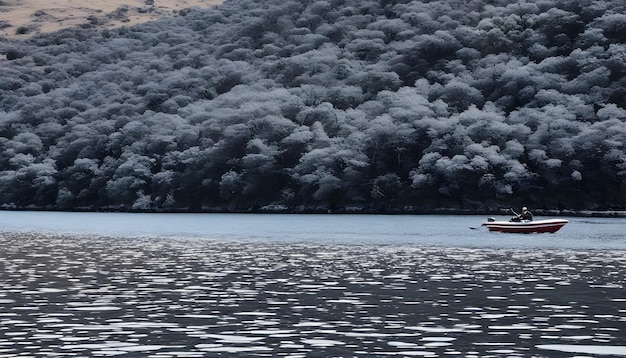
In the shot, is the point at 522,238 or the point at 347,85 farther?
the point at 347,85

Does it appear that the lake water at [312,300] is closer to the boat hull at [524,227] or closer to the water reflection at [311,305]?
the water reflection at [311,305]

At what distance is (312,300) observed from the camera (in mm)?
36438

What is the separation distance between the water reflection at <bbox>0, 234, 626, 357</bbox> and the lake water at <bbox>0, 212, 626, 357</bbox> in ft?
0.18

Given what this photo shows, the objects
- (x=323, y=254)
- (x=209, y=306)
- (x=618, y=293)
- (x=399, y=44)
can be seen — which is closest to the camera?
(x=209, y=306)

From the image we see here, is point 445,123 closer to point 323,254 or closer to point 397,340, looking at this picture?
point 323,254

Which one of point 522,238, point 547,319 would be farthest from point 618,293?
point 522,238

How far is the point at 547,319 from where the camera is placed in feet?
102

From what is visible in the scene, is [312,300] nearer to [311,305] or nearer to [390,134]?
[311,305]

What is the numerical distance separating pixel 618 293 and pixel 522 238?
4999 cm

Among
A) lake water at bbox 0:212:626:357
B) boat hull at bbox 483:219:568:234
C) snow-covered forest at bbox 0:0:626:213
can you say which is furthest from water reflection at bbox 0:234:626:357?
snow-covered forest at bbox 0:0:626:213

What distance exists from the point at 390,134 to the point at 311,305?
116045 mm

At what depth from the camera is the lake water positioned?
2580 cm

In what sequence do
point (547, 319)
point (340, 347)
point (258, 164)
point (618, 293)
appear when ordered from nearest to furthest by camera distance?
point (340, 347)
point (547, 319)
point (618, 293)
point (258, 164)

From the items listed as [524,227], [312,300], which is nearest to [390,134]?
[524,227]
